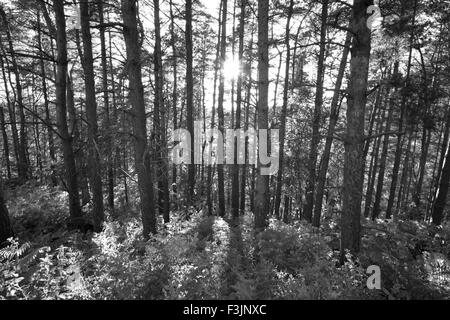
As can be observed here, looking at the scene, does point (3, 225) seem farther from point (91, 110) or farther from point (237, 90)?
point (237, 90)

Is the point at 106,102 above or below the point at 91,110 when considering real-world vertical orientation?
above

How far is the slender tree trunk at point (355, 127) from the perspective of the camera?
5438 millimetres

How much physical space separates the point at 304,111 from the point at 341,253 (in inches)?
377

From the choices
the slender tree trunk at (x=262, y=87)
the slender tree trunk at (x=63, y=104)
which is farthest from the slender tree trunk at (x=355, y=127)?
the slender tree trunk at (x=63, y=104)

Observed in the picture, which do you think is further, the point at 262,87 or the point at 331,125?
the point at 331,125

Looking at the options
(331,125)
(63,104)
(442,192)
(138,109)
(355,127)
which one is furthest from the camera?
(442,192)

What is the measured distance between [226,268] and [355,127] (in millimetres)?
3740

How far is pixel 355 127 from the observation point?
5613mm

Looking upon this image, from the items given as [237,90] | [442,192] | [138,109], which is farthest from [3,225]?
[442,192]

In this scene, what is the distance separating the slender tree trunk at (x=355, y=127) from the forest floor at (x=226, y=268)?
49 centimetres

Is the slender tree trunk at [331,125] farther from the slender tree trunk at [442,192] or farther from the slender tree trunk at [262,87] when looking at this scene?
the slender tree trunk at [442,192]

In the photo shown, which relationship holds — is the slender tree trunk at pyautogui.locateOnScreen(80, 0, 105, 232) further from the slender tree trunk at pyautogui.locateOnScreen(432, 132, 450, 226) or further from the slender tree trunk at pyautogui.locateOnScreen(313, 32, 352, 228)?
the slender tree trunk at pyautogui.locateOnScreen(432, 132, 450, 226)

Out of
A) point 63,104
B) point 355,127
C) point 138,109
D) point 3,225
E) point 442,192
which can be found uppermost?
point 63,104
